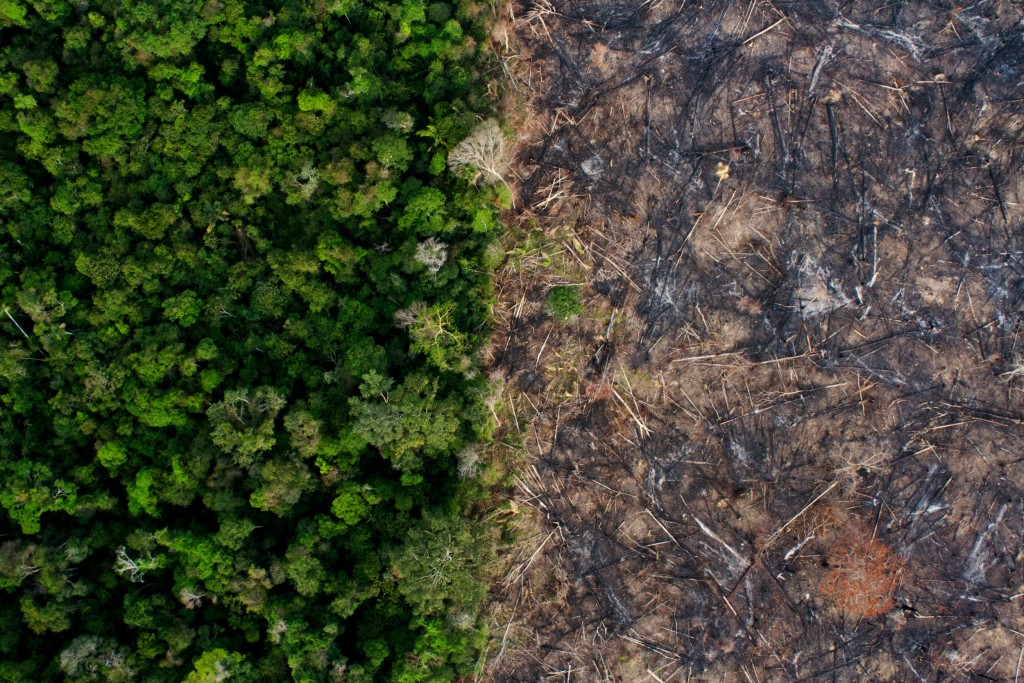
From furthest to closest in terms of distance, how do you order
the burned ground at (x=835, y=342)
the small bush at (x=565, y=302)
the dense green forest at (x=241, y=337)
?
1. the small bush at (x=565, y=302)
2. the burned ground at (x=835, y=342)
3. the dense green forest at (x=241, y=337)

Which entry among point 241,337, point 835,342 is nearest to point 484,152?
point 241,337

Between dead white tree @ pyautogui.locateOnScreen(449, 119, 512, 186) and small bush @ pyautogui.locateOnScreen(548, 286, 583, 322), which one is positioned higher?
dead white tree @ pyautogui.locateOnScreen(449, 119, 512, 186)

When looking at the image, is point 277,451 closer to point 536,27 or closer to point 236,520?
point 236,520

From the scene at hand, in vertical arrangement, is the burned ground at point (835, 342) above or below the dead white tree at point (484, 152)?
below

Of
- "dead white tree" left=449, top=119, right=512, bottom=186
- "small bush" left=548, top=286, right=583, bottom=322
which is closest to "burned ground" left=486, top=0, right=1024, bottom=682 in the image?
"small bush" left=548, top=286, right=583, bottom=322

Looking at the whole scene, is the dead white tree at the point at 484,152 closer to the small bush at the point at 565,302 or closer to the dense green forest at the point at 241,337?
the dense green forest at the point at 241,337

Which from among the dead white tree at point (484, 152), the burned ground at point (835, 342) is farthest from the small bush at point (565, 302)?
the dead white tree at point (484, 152)

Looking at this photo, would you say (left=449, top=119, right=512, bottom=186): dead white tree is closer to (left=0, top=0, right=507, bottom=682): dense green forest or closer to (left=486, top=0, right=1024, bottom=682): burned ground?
(left=0, top=0, right=507, bottom=682): dense green forest
